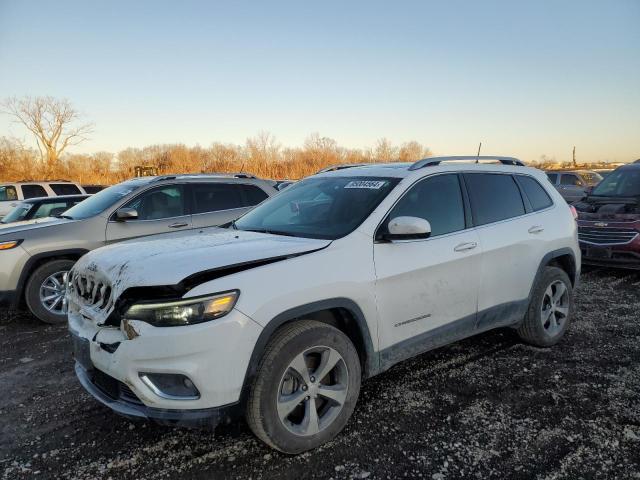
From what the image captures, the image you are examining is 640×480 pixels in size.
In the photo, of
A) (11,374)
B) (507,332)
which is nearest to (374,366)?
(507,332)

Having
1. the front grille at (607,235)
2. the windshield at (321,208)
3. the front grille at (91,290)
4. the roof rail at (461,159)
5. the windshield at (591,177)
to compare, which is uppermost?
the roof rail at (461,159)

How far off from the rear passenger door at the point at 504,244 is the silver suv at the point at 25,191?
42.2 feet

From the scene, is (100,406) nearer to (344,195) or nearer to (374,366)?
(374,366)

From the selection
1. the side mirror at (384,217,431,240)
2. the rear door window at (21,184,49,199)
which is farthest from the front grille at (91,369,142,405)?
the rear door window at (21,184,49,199)

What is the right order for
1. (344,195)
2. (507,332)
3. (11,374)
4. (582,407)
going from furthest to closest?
(507,332) → (11,374) → (344,195) → (582,407)

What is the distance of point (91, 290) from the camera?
293cm

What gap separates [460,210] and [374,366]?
147 cm

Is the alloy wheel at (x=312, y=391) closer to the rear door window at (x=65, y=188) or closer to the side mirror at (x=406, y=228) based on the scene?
the side mirror at (x=406, y=228)

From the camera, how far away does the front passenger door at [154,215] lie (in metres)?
6.18

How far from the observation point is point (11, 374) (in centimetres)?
417

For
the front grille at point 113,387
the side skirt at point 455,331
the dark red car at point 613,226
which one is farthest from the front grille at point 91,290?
the dark red car at point 613,226

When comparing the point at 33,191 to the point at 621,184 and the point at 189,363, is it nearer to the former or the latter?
the point at 189,363

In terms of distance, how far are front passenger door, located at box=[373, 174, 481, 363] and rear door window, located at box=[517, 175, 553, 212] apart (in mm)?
1018

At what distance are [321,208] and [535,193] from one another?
Answer: 89.0 inches
